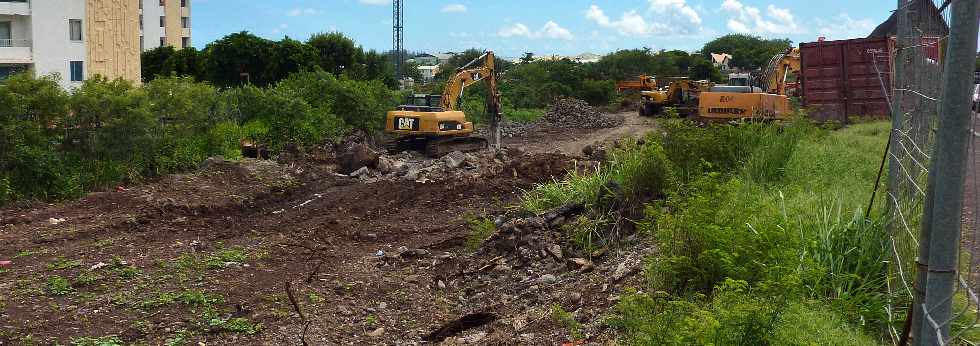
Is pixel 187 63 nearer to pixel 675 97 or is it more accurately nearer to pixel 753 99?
pixel 675 97

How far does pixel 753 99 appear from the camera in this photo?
23.9m

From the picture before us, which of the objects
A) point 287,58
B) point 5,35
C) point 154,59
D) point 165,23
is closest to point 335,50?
point 287,58

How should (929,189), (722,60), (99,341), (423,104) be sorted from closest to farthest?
(929,189)
(99,341)
(423,104)
(722,60)

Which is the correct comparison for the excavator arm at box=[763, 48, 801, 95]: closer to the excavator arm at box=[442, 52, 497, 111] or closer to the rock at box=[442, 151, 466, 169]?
the excavator arm at box=[442, 52, 497, 111]

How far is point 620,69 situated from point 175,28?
108 ft

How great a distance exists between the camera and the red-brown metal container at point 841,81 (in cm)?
2270

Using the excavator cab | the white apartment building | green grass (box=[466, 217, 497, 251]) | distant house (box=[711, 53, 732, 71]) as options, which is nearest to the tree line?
the white apartment building

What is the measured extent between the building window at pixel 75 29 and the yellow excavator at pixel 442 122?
1962 cm

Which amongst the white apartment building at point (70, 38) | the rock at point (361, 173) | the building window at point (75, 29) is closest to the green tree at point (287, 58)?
the white apartment building at point (70, 38)

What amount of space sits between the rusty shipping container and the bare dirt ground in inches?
386

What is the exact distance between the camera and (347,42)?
2318 inches

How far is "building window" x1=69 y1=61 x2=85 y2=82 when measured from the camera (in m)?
38.9

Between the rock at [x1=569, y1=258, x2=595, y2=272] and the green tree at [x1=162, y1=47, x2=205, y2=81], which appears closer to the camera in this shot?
the rock at [x1=569, y1=258, x2=595, y2=272]

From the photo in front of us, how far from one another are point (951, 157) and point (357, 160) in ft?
60.7
